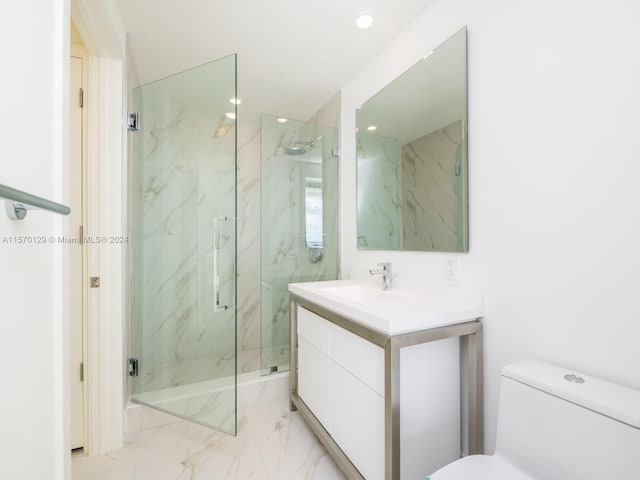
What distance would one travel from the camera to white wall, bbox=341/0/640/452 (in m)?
0.89

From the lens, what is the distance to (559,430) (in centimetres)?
86

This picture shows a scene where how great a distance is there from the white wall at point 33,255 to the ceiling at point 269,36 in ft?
3.11

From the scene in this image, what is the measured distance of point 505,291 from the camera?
121cm

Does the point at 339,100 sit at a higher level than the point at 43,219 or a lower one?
higher

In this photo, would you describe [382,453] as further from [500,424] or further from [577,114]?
[577,114]

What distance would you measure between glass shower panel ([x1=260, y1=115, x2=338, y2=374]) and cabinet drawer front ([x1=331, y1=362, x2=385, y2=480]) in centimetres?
92

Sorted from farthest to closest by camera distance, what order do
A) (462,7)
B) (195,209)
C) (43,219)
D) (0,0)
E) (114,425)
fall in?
1. (195,209)
2. (114,425)
3. (462,7)
4. (43,219)
5. (0,0)

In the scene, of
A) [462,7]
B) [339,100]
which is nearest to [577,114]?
[462,7]

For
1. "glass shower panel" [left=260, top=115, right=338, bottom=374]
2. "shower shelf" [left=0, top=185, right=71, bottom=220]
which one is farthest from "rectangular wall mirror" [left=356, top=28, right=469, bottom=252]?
"shower shelf" [left=0, top=185, right=71, bottom=220]

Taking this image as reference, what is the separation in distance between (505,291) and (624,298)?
357 millimetres

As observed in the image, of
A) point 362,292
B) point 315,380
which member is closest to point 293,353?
point 315,380

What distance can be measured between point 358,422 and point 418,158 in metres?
1.35

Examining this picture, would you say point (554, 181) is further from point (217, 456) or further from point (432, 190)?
point (217, 456)

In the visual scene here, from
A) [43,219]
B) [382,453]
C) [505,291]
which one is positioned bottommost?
[382,453]
